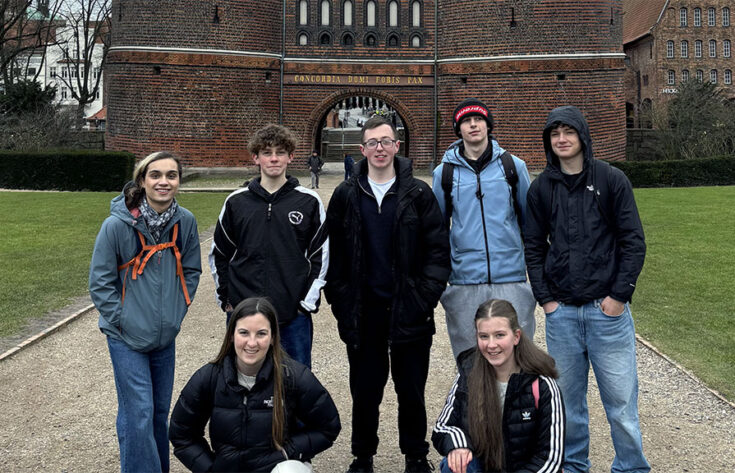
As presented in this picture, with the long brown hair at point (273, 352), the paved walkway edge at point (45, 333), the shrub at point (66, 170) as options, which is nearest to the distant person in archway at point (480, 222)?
the long brown hair at point (273, 352)

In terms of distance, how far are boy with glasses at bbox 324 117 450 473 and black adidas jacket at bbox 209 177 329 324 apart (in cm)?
11

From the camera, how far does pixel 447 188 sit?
4223 mm

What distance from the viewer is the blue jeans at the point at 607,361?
384 centimetres

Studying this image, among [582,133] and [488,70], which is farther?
[488,70]

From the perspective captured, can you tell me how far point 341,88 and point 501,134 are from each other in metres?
5.66

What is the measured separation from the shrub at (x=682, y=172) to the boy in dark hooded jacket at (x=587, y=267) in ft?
69.1

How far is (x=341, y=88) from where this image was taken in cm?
2584

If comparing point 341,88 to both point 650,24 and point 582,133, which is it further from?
point 650,24

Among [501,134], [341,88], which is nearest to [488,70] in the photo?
[501,134]

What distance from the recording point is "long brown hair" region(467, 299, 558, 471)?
11.3 ft

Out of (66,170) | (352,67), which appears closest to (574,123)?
(66,170)

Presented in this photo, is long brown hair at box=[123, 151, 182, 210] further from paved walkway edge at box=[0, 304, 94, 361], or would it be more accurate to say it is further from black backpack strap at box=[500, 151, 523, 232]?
paved walkway edge at box=[0, 304, 94, 361]

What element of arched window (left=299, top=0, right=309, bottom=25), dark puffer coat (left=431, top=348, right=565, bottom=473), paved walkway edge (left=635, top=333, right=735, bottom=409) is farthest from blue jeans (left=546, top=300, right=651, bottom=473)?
arched window (left=299, top=0, right=309, bottom=25)

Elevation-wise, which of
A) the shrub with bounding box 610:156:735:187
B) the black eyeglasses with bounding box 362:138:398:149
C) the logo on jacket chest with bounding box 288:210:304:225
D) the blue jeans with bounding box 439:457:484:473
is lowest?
the blue jeans with bounding box 439:457:484:473
